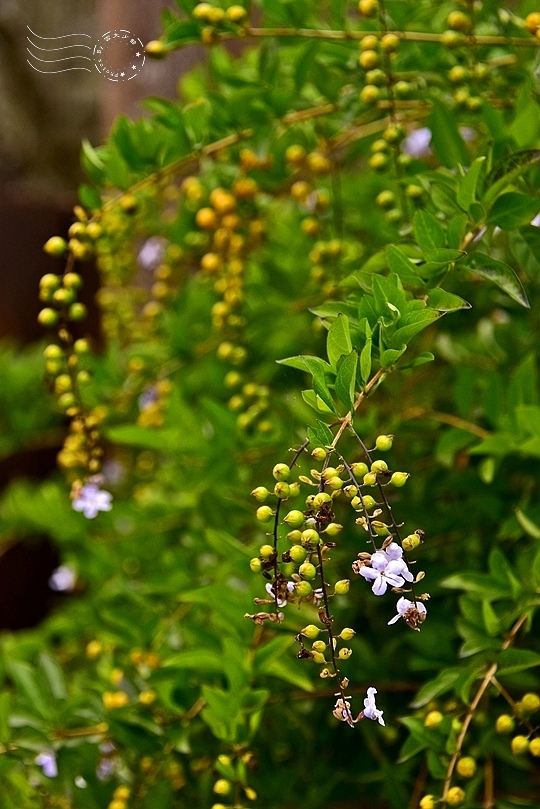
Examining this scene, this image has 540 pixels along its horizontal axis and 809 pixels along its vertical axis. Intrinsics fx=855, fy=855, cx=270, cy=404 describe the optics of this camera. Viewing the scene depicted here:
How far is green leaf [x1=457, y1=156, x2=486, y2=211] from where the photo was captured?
0.48m

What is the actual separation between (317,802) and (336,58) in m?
0.60

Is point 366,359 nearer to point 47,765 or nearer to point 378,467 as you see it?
point 378,467

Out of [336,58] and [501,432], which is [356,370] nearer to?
[501,432]

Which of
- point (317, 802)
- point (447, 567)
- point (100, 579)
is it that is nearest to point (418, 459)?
point (447, 567)

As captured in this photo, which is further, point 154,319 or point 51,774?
point 154,319

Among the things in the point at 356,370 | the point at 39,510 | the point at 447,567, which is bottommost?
the point at 39,510

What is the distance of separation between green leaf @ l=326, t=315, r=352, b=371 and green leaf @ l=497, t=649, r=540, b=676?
8.6 inches

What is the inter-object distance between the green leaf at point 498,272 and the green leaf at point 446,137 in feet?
0.51

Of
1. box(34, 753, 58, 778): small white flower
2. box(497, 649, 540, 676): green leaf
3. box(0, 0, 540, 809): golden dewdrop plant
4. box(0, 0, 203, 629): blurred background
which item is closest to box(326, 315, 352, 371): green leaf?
box(0, 0, 540, 809): golden dewdrop plant

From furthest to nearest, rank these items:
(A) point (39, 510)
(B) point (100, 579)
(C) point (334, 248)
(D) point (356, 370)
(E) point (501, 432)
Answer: (A) point (39, 510), (B) point (100, 579), (C) point (334, 248), (E) point (501, 432), (D) point (356, 370)

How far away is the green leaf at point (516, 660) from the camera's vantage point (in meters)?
0.50

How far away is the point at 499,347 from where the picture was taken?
2.59 feet

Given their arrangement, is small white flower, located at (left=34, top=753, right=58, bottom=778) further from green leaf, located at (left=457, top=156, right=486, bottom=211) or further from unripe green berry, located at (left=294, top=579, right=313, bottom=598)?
green leaf, located at (left=457, top=156, right=486, bottom=211)

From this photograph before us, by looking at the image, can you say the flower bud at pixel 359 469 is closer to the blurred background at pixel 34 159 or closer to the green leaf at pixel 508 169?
the green leaf at pixel 508 169
